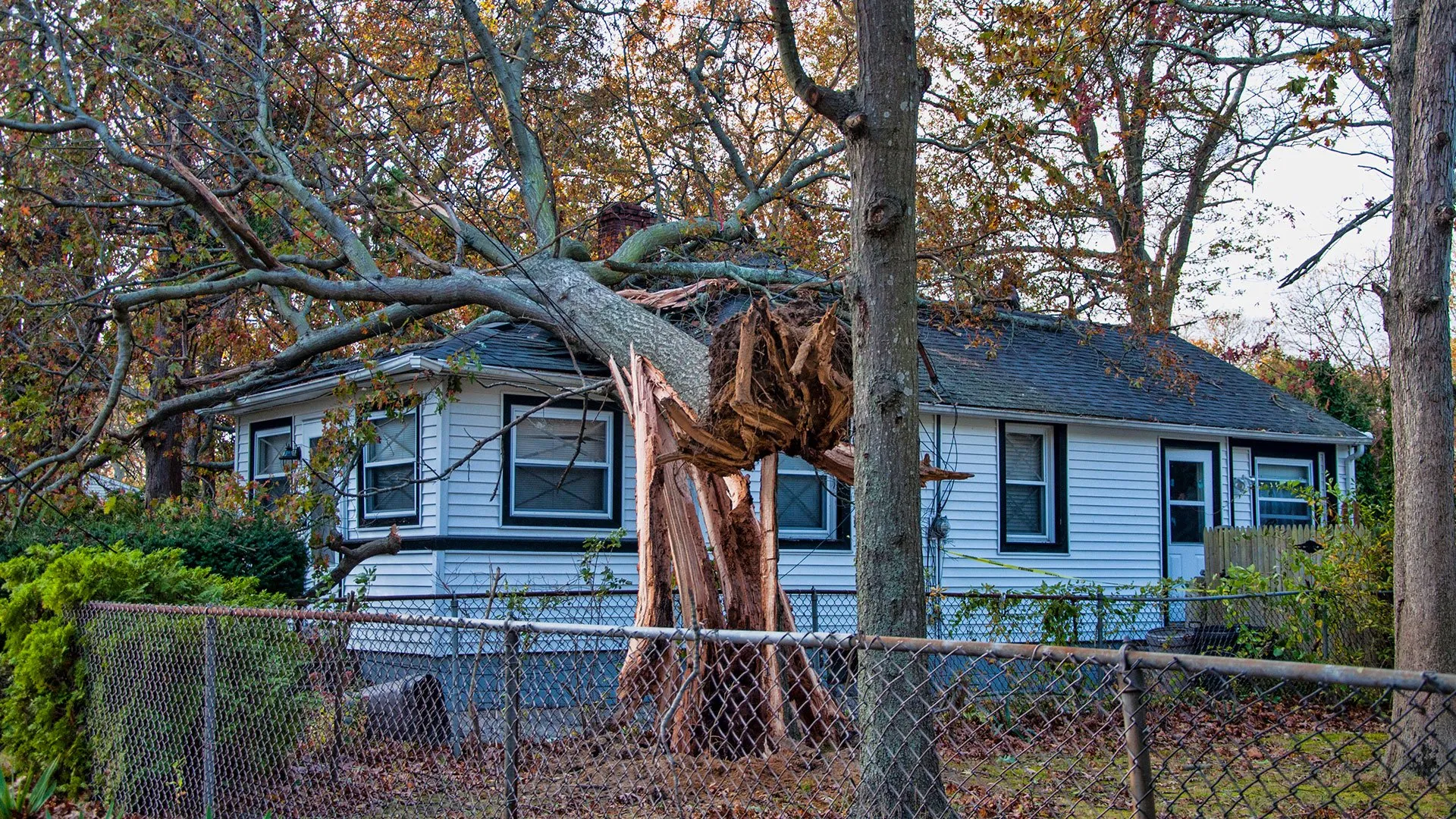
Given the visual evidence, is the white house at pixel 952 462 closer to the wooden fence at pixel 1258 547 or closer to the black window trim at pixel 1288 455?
the black window trim at pixel 1288 455

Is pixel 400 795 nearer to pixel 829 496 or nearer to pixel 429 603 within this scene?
pixel 429 603

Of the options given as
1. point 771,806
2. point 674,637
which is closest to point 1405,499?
point 771,806

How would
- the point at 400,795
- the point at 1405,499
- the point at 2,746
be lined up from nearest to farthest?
the point at 400,795 → the point at 2,746 → the point at 1405,499

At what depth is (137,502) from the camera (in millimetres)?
14289

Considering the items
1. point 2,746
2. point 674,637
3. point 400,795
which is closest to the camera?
point 674,637

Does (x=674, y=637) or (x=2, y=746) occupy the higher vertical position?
(x=674, y=637)

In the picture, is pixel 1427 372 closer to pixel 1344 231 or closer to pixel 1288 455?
pixel 1344 231

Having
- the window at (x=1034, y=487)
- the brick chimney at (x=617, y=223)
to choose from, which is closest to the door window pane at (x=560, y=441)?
the brick chimney at (x=617, y=223)

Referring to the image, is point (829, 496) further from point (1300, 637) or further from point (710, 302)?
point (1300, 637)

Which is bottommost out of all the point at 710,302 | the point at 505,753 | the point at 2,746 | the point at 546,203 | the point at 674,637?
the point at 2,746

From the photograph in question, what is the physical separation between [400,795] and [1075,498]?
13.5 meters

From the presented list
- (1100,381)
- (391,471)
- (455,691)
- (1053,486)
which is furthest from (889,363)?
(1100,381)

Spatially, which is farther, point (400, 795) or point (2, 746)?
point (2, 746)

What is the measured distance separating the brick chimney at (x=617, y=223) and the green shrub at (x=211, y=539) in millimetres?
5944
